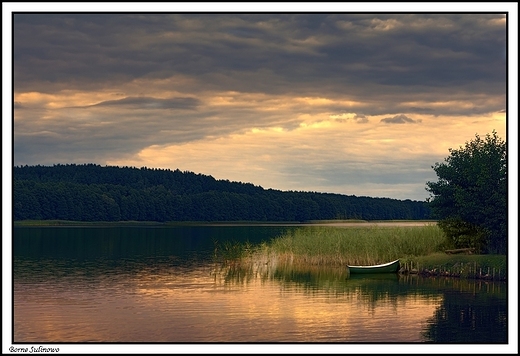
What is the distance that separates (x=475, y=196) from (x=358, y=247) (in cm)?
844

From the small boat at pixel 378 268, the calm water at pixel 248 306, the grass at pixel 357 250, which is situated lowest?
the calm water at pixel 248 306

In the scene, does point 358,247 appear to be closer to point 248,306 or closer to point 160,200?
point 248,306

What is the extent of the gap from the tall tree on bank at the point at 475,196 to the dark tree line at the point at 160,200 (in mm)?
97381

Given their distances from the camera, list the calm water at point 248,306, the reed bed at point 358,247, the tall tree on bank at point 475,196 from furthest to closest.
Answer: the reed bed at point 358,247 → the tall tree on bank at point 475,196 → the calm water at point 248,306

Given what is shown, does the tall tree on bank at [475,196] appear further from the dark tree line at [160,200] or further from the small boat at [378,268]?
the dark tree line at [160,200]

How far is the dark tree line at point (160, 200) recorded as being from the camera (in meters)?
157

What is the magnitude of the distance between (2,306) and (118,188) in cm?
15836

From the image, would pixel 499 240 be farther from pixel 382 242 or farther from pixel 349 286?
pixel 349 286

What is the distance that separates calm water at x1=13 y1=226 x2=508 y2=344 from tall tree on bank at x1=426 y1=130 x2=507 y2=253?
16.8 feet

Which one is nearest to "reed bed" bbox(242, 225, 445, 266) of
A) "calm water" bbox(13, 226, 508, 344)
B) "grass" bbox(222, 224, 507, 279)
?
"grass" bbox(222, 224, 507, 279)

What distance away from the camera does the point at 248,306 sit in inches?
1372

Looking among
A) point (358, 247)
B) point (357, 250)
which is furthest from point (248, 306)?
point (358, 247)

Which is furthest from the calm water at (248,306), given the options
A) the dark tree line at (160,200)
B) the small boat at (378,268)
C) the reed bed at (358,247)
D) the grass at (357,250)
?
the dark tree line at (160,200)

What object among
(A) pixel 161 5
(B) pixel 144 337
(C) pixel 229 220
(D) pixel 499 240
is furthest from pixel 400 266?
(C) pixel 229 220
